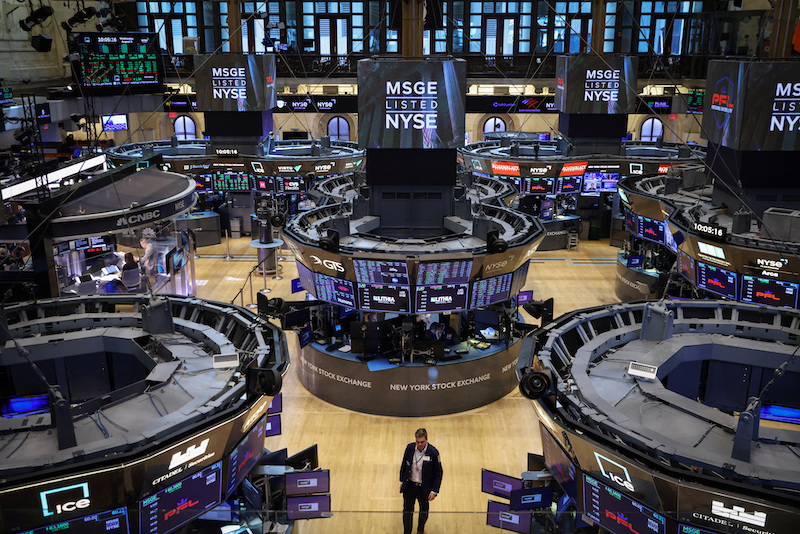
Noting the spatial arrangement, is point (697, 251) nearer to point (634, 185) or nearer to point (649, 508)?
point (634, 185)

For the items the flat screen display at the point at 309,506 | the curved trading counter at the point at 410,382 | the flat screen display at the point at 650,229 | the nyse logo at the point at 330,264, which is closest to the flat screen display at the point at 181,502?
the flat screen display at the point at 309,506

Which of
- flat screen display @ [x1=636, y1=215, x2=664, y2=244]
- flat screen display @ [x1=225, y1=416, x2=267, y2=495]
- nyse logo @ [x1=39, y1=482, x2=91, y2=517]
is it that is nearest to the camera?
nyse logo @ [x1=39, y1=482, x2=91, y2=517]

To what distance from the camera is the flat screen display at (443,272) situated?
1365 cm

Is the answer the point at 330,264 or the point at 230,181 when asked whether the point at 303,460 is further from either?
the point at 230,181

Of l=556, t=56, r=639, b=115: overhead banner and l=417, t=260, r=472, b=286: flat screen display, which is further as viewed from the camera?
l=556, t=56, r=639, b=115: overhead banner

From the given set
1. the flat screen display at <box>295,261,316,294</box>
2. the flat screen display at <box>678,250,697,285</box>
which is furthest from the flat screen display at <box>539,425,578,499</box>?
the flat screen display at <box>678,250,697,285</box>

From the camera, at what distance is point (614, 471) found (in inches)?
288

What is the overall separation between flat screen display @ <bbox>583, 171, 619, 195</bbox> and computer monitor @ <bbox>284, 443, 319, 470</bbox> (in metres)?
19.2

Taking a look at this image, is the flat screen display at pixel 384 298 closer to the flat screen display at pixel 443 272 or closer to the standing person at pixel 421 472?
the flat screen display at pixel 443 272

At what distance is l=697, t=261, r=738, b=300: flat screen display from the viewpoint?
47.2 feet

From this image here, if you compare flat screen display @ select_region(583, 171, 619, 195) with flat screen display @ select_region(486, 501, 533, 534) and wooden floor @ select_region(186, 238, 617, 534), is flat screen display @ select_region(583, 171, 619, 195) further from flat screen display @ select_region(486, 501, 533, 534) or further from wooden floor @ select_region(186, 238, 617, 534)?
flat screen display @ select_region(486, 501, 533, 534)

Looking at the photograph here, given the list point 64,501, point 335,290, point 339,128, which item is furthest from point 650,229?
point 339,128

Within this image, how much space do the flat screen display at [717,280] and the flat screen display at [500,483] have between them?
769 centimetres

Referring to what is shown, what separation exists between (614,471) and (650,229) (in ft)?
46.6
